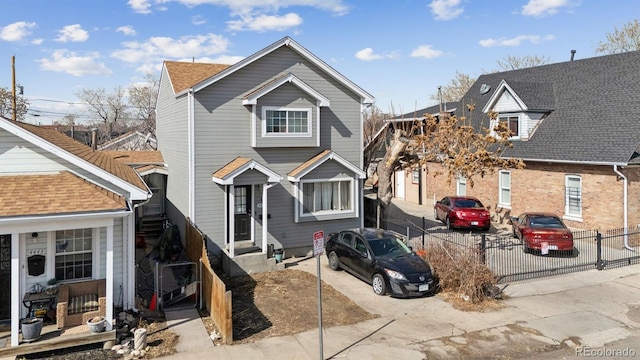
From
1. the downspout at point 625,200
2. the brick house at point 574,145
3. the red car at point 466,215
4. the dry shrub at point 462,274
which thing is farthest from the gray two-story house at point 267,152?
the downspout at point 625,200

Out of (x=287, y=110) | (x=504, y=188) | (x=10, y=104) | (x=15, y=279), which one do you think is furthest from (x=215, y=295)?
(x=10, y=104)

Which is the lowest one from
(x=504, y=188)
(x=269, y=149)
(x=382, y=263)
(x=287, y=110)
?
(x=382, y=263)

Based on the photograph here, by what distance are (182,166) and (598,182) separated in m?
18.4

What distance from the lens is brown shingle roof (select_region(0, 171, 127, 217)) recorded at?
963cm

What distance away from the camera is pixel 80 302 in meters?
10.7

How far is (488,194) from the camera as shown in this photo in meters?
27.3

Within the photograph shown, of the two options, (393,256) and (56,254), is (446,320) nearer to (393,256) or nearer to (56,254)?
(393,256)

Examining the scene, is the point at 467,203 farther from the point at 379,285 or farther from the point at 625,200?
the point at 379,285

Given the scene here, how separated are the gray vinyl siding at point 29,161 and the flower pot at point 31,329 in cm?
348

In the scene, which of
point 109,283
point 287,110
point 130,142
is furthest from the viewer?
point 130,142

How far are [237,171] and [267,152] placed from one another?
245 centimetres

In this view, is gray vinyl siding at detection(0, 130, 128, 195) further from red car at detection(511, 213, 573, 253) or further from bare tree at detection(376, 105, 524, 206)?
red car at detection(511, 213, 573, 253)

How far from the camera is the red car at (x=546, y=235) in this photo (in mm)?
17359

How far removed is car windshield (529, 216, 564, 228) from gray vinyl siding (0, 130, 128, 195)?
609 inches
